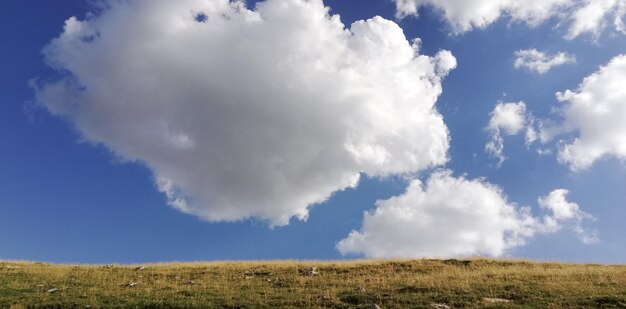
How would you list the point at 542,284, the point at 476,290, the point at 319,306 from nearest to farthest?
the point at 319,306, the point at 476,290, the point at 542,284

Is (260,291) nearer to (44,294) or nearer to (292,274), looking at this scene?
(292,274)

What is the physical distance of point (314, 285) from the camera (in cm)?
3619

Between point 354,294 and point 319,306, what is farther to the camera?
point 354,294

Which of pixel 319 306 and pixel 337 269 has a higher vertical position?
pixel 337 269

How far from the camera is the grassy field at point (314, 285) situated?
29750 mm

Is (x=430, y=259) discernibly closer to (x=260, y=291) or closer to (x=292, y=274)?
(x=292, y=274)

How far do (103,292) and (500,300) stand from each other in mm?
24275

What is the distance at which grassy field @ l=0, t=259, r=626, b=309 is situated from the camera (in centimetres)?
2975

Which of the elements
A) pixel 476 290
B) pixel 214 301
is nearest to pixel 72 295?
pixel 214 301

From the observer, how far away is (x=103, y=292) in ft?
109

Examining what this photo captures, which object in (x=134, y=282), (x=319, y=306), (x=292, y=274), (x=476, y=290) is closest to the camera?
(x=319, y=306)

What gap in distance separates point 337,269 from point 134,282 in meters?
16.1

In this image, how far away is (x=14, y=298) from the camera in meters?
31.4

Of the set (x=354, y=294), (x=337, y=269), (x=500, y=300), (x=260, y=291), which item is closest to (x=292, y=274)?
(x=337, y=269)
